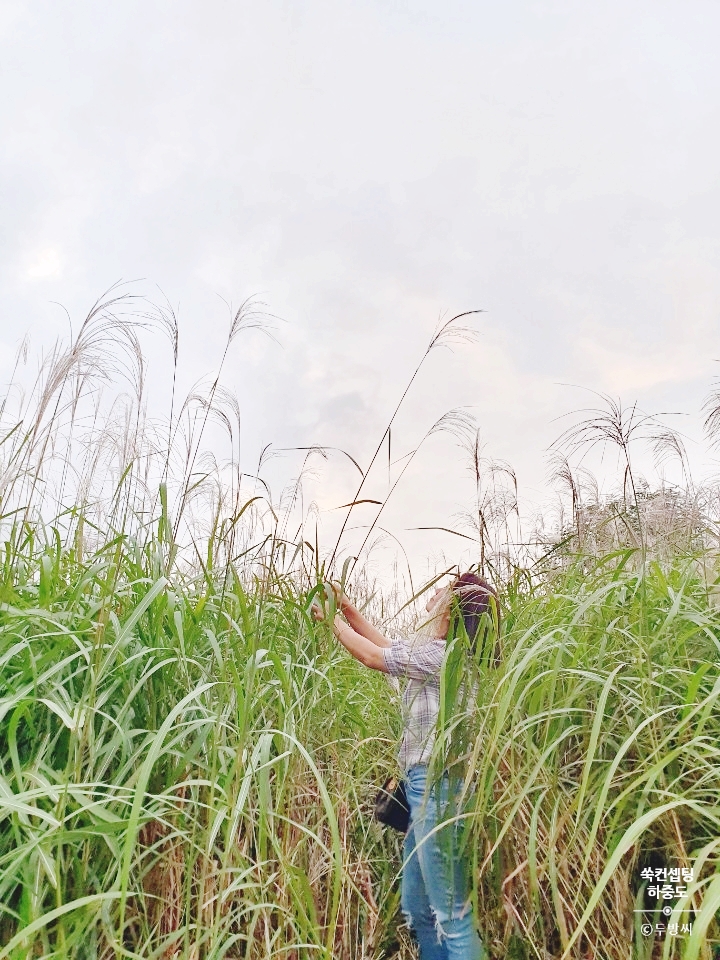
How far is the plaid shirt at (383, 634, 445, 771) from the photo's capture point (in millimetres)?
2430

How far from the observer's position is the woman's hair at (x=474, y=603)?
2.21 meters

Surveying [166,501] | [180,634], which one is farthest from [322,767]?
[166,501]

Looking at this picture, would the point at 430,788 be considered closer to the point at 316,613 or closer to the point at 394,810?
the point at 394,810

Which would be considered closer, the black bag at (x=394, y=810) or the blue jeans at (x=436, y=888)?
the blue jeans at (x=436, y=888)

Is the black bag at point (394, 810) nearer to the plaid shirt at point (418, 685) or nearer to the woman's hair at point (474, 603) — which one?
the plaid shirt at point (418, 685)

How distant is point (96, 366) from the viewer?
9.42 feet

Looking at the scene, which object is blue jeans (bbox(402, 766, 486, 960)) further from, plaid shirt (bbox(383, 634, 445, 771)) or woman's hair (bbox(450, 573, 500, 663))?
woman's hair (bbox(450, 573, 500, 663))

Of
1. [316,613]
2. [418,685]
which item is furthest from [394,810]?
[316,613]

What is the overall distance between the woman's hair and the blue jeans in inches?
16.6

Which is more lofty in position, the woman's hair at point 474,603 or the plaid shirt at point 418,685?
the woman's hair at point 474,603

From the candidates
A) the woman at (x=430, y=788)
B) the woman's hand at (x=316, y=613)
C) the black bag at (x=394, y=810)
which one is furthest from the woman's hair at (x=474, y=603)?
the black bag at (x=394, y=810)

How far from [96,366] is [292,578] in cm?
112

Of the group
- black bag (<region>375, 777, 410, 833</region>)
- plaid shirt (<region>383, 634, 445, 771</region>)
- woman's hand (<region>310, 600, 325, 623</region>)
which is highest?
woman's hand (<region>310, 600, 325, 623</region>)

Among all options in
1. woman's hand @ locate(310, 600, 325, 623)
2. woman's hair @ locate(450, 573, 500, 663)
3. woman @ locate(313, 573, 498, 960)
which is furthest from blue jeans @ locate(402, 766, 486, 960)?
woman's hand @ locate(310, 600, 325, 623)
